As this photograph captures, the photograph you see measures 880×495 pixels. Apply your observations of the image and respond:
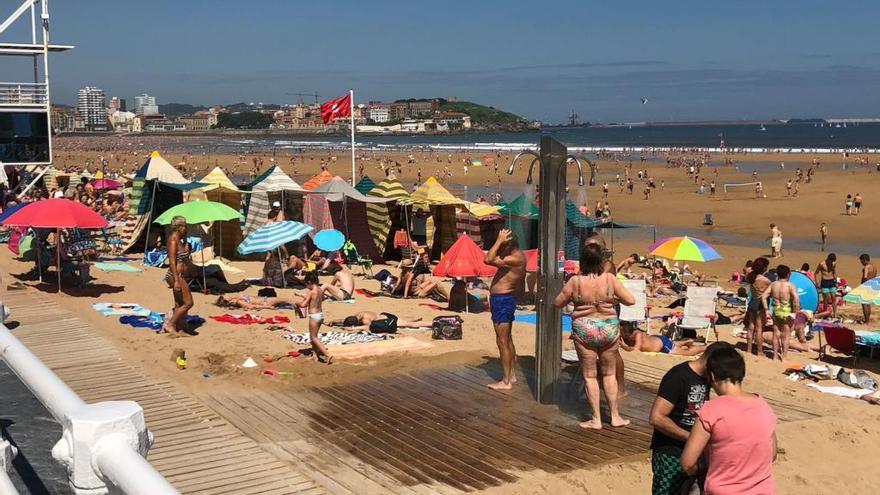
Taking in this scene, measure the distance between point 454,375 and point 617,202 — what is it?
30.7 metres

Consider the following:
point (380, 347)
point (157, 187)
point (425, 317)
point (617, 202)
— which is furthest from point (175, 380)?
point (617, 202)

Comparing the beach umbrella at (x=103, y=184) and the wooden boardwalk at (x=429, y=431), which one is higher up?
the beach umbrella at (x=103, y=184)

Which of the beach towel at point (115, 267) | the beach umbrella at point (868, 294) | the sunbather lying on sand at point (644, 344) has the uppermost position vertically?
the beach umbrella at point (868, 294)

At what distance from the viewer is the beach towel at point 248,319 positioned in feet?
36.7

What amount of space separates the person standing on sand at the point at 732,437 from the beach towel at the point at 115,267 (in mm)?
12600

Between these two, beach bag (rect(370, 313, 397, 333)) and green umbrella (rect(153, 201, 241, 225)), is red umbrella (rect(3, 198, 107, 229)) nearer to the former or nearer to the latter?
green umbrella (rect(153, 201, 241, 225))

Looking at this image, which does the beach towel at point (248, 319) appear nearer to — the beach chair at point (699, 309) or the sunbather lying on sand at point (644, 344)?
the sunbather lying on sand at point (644, 344)

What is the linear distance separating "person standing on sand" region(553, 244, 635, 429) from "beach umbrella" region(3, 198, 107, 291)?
298 inches

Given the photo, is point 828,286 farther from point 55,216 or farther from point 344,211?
point 55,216

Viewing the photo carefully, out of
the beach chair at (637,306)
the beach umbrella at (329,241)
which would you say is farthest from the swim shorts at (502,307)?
the beach umbrella at (329,241)

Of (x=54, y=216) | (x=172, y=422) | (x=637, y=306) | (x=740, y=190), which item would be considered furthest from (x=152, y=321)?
(x=740, y=190)

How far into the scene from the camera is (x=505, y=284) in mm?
8000

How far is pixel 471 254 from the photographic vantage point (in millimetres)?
12570

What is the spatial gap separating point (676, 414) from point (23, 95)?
2003cm
